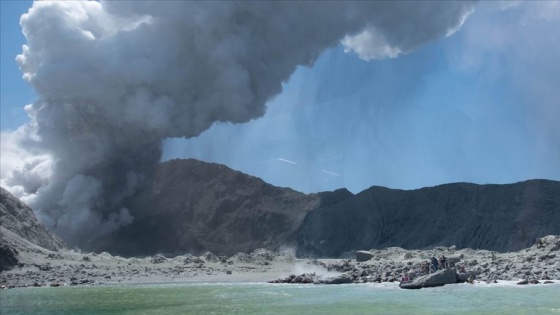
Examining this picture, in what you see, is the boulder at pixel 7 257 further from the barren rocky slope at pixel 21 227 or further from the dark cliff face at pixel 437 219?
the dark cliff face at pixel 437 219

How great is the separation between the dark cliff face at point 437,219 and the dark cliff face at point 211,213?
29.0 ft

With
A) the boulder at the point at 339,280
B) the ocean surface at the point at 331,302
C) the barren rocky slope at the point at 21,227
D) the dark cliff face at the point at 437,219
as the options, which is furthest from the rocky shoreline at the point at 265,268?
the dark cliff face at the point at 437,219

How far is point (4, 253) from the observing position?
8544 centimetres

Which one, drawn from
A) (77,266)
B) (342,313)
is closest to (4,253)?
(77,266)

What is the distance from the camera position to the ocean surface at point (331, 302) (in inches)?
1324

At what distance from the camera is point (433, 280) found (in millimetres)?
49750

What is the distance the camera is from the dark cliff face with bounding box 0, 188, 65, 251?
100m

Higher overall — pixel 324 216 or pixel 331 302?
pixel 324 216

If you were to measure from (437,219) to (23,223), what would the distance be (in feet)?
255

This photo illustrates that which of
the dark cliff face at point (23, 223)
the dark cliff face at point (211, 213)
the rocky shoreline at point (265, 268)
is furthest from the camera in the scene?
the dark cliff face at point (211, 213)

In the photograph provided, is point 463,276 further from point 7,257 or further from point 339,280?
point 7,257

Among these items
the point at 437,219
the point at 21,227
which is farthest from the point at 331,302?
the point at 437,219

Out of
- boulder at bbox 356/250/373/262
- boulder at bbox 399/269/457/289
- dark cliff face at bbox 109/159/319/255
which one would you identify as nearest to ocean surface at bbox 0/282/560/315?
boulder at bbox 399/269/457/289

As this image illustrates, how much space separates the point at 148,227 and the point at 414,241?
5551cm
